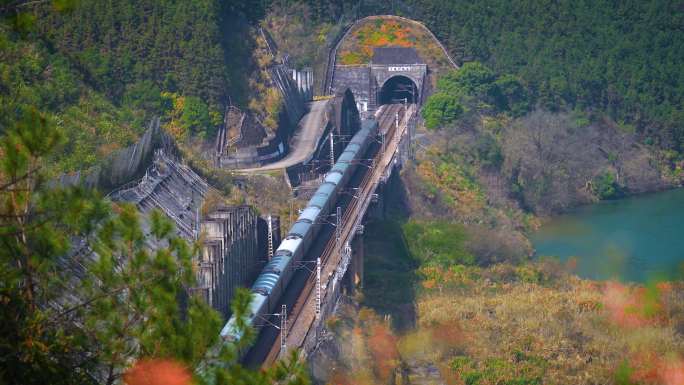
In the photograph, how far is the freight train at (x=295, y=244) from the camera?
97.4ft

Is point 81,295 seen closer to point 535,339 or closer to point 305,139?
point 535,339

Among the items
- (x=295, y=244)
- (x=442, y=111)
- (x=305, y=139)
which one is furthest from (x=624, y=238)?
(x=295, y=244)

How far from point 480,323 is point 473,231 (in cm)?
1250

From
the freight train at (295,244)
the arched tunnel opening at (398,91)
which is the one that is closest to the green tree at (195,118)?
the freight train at (295,244)

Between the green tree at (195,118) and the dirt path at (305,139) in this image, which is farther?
the green tree at (195,118)

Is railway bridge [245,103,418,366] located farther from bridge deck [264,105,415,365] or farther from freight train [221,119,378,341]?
freight train [221,119,378,341]

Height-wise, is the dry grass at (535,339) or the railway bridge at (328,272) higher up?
the railway bridge at (328,272)

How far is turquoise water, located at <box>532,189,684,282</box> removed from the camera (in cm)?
4591

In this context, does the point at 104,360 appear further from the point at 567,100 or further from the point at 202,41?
the point at 567,100

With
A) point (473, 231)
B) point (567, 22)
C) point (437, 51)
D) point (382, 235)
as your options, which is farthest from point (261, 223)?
point (567, 22)

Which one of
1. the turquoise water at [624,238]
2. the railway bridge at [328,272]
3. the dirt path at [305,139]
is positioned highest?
the railway bridge at [328,272]

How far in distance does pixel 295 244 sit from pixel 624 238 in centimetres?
2293

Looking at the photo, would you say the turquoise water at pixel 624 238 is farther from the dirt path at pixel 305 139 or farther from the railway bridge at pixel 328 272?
the dirt path at pixel 305 139

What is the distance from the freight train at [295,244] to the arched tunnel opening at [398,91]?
21.3 m
